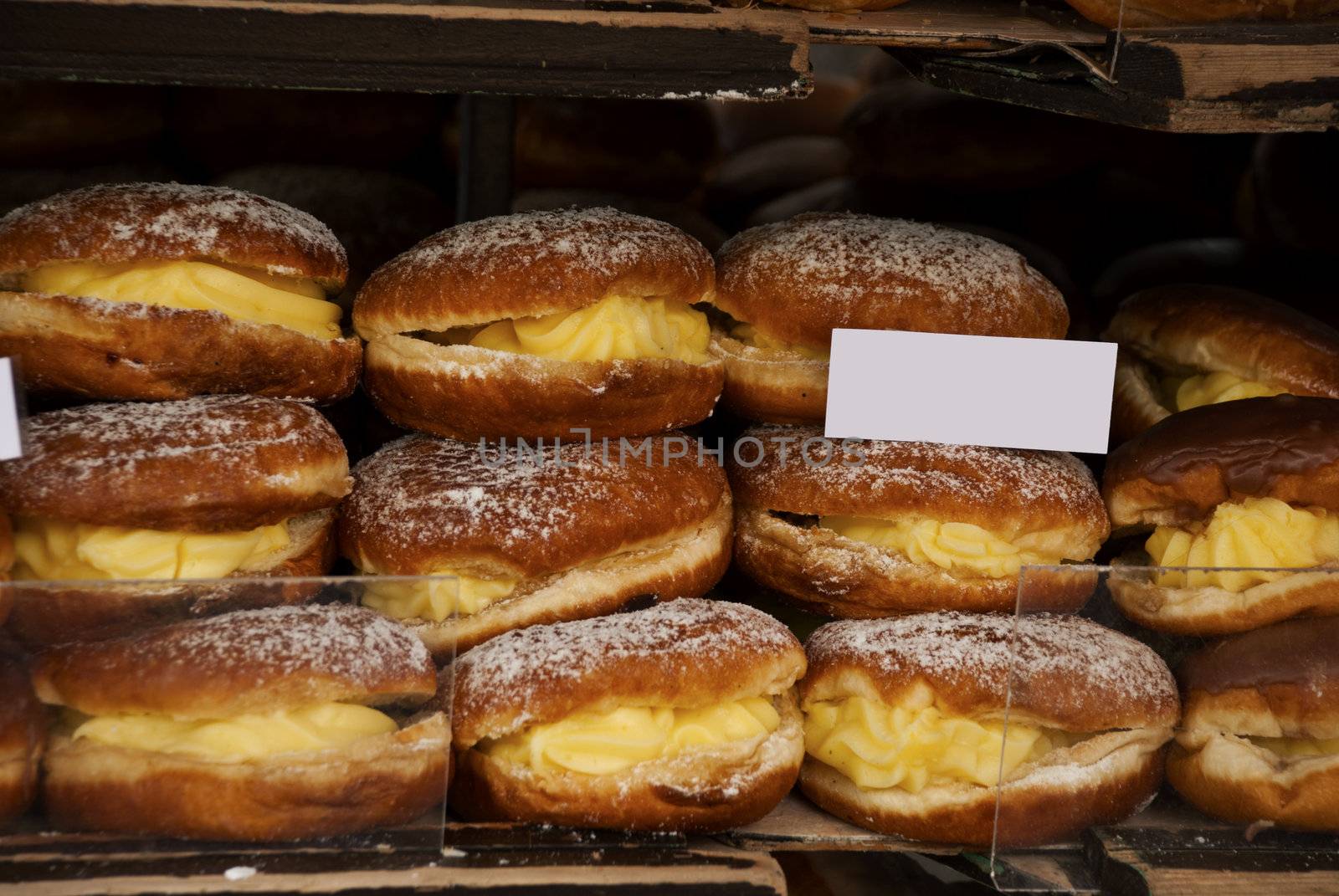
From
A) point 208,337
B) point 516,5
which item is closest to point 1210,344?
point 516,5

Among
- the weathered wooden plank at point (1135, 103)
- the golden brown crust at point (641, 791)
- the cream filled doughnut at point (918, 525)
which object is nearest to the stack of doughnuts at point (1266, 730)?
the cream filled doughnut at point (918, 525)

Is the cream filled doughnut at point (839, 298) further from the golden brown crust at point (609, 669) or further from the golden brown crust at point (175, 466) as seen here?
the golden brown crust at point (175, 466)

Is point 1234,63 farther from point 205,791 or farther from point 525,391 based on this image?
point 205,791

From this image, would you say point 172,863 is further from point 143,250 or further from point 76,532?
point 143,250

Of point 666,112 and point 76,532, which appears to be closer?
point 76,532

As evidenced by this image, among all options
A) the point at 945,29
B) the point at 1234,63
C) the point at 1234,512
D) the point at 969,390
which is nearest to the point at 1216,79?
the point at 1234,63

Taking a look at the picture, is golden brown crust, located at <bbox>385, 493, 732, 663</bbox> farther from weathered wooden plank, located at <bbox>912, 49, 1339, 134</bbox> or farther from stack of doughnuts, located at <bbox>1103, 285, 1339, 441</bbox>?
stack of doughnuts, located at <bbox>1103, 285, 1339, 441</bbox>
